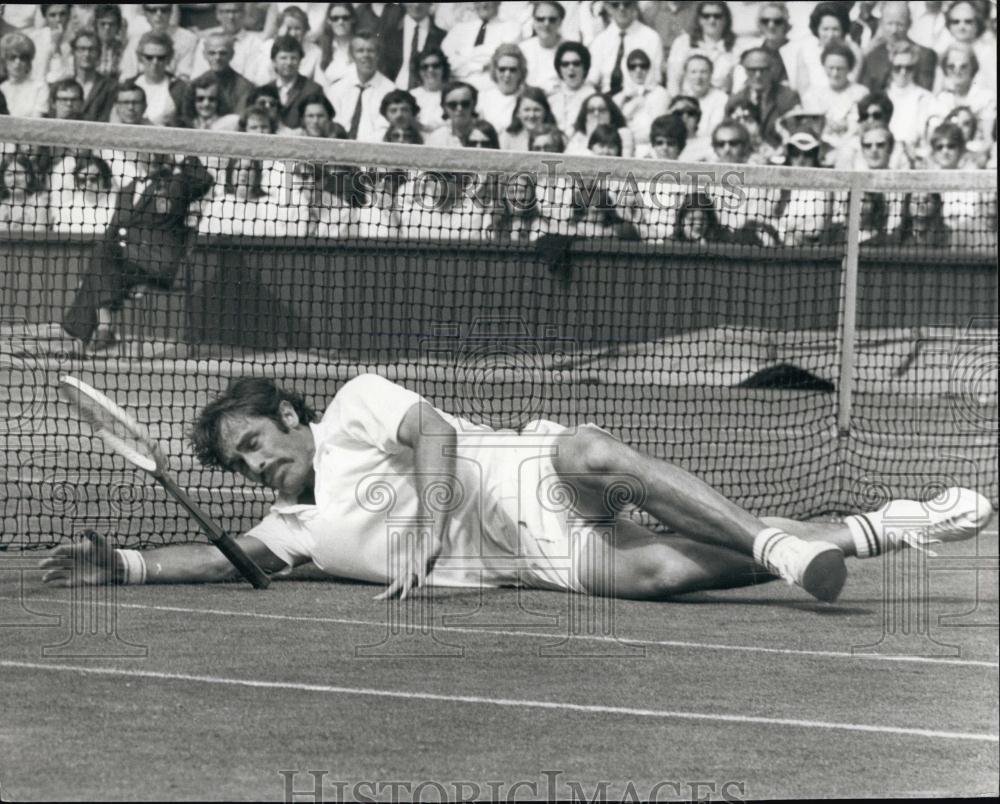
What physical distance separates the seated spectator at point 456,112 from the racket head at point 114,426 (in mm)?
6509

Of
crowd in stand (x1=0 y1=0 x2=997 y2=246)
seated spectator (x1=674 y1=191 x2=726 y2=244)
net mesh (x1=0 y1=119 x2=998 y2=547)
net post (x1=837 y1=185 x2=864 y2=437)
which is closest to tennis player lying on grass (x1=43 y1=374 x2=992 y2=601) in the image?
net mesh (x1=0 y1=119 x2=998 y2=547)

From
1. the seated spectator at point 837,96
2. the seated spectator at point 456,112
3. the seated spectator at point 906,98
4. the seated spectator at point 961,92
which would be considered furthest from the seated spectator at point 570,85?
the seated spectator at point 961,92

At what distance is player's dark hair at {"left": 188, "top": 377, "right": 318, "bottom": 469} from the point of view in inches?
182

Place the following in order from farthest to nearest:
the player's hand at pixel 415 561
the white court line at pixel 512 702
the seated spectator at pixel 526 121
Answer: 1. the seated spectator at pixel 526 121
2. the player's hand at pixel 415 561
3. the white court line at pixel 512 702

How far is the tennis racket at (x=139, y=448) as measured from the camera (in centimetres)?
459

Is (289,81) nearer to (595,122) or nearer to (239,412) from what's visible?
(595,122)

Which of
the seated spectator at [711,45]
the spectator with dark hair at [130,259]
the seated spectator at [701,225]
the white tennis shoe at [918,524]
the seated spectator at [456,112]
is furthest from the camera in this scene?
the seated spectator at [711,45]

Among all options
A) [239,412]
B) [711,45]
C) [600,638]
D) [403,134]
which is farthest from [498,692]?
[711,45]

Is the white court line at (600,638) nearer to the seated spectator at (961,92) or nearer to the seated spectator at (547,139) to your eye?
the seated spectator at (547,139)

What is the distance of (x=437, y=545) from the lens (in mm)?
4594

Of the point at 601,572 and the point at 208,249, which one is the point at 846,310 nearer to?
the point at 601,572

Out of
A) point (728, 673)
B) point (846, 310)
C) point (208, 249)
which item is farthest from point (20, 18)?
point (728, 673)

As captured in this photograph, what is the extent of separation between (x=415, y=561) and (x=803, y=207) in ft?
21.2

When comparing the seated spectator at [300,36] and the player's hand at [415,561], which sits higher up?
the seated spectator at [300,36]
